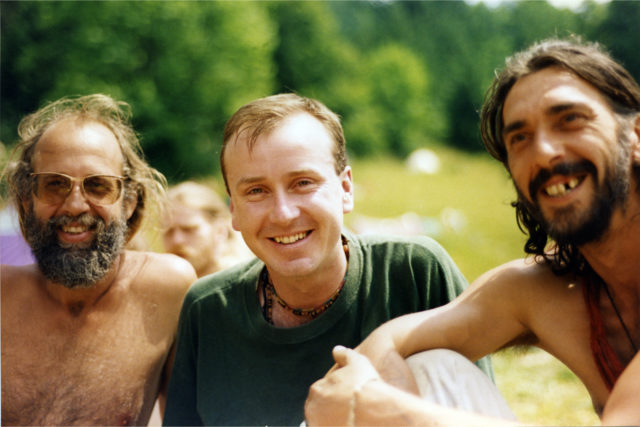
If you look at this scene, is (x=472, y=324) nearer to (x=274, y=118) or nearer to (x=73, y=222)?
(x=274, y=118)

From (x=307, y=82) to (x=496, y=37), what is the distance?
60.8ft

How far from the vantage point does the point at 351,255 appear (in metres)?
2.90

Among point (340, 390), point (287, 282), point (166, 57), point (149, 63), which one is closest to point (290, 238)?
point (287, 282)

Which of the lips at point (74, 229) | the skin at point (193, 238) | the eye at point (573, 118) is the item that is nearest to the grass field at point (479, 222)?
the eye at point (573, 118)

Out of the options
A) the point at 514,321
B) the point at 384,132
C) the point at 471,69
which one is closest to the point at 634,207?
the point at 514,321

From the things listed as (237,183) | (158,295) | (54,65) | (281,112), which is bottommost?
(54,65)

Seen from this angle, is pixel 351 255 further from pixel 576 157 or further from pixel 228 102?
pixel 228 102

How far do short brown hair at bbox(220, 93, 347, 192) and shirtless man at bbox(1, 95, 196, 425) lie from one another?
0.82 metres

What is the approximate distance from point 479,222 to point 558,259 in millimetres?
19497

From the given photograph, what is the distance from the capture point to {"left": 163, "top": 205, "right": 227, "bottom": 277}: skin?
16.7 feet

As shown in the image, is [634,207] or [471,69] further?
[471,69]

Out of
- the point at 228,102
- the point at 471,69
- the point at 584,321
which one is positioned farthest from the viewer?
the point at 471,69

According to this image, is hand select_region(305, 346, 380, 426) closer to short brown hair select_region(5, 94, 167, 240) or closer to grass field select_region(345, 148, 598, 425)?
grass field select_region(345, 148, 598, 425)

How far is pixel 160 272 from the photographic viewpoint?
350cm
